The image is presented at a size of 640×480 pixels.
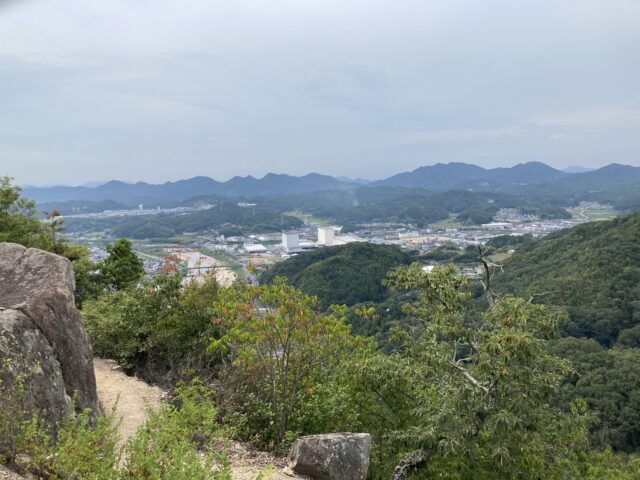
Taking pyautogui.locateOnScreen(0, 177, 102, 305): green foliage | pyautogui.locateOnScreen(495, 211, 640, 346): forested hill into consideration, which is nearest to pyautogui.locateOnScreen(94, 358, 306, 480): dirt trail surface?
pyautogui.locateOnScreen(0, 177, 102, 305): green foliage

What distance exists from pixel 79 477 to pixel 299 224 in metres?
154

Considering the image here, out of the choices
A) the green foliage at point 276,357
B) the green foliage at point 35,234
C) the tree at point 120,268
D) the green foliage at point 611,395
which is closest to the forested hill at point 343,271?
the green foliage at point 611,395

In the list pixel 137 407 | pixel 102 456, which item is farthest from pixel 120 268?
pixel 102 456

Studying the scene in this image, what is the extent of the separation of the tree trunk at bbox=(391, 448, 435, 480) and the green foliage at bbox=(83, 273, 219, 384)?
12.8 ft

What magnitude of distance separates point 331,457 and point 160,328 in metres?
4.62

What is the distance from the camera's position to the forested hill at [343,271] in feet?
178

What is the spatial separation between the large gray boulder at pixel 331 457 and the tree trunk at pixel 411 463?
0.41 meters

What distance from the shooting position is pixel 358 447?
5.34 meters

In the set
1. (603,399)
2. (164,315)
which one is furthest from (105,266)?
(603,399)

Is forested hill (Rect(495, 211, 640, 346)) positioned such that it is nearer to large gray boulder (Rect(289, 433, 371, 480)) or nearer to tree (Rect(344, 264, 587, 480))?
tree (Rect(344, 264, 587, 480))

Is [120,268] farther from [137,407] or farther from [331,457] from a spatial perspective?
[331,457]

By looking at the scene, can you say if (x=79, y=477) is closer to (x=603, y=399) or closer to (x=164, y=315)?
(x=164, y=315)

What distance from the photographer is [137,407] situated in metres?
6.83

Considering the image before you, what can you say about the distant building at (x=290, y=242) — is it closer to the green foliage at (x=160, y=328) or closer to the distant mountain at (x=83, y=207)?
the green foliage at (x=160, y=328)
